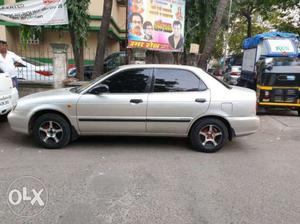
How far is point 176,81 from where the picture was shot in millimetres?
5555

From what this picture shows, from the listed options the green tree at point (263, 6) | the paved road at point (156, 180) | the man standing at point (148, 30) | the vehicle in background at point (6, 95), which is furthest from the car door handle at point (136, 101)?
the green tree at point (263, 6)

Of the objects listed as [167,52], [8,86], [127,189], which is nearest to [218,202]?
[127,189]

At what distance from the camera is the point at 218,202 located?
12.0 ft

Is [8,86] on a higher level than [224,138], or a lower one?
higher

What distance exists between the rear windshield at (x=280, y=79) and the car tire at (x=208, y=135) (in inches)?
181

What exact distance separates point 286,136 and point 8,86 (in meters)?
6.10

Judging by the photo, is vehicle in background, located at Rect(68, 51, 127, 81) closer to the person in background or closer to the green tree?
the person in background

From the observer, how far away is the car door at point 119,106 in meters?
5.38

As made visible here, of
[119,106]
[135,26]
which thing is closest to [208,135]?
[119,106]

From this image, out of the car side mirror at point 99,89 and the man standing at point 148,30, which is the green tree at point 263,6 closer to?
the man standing at point 148,30

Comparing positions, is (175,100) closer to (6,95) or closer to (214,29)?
(6,95)

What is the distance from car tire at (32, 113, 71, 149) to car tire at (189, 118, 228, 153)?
87.1 inches

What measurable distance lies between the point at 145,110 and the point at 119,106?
45 cm

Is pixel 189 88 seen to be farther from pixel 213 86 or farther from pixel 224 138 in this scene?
pixel 224 138
